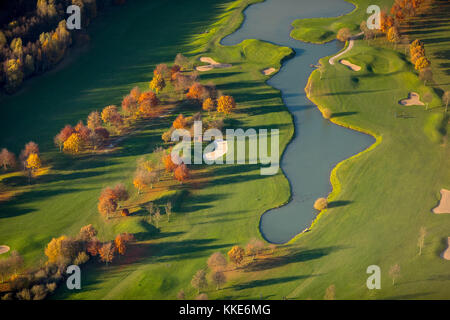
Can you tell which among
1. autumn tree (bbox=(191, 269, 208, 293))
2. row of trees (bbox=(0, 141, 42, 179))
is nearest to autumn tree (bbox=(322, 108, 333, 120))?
autumn tree (bbox=(191, 269, 208, 293))

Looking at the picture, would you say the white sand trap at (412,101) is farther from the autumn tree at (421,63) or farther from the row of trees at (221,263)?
the row of trees at (221,263)

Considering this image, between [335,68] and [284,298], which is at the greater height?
[335,68]

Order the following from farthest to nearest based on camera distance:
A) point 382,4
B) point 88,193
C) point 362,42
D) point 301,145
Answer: point 382,4, point 362,42, point 301,145, point 88,193

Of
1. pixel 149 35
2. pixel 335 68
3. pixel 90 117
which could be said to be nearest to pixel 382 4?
pixel 335 68

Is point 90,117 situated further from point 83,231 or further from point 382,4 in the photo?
point 382,4

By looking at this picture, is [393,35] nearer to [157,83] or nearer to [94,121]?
[157,83]

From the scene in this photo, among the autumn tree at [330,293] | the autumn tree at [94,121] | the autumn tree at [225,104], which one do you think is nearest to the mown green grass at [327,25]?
the autumn tree at [225,104]

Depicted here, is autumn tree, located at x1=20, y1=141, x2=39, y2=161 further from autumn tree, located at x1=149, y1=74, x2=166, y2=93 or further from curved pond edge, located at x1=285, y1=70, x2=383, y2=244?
curved pond edge, located at x1=285, y1=70, x2=383, y2=244
